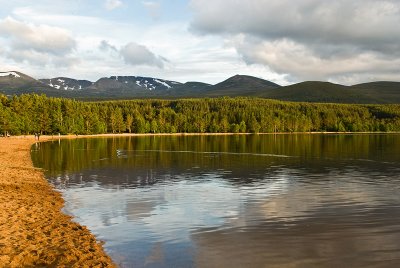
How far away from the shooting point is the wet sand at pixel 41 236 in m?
20.8

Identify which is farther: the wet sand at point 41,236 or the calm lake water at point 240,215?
the calm lake water at point 240,215

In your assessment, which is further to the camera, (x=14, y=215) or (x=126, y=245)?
(x=14, y=215)

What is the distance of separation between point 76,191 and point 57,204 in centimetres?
810

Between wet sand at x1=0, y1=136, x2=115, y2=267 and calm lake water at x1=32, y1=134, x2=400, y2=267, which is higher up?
wet sand at x1=0, y1=136, x2=115, y2=267

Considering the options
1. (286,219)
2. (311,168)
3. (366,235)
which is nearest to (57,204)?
(286,219)

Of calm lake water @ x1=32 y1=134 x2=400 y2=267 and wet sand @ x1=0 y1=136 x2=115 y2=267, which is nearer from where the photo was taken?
wet sand @ x1=0 y1=136 x2=115 y2=267

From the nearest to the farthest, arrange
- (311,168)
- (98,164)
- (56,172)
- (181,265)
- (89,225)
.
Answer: (181,265) → (89,225) → (56,172) → (311,168) → (98,164)

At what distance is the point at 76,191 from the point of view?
145ft

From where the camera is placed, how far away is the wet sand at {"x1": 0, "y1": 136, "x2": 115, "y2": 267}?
20750 millimetres

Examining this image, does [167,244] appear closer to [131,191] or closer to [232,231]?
[232,231]

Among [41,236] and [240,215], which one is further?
[240,215]

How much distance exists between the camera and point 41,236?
25.0 meters

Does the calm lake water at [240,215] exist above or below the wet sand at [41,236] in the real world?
below

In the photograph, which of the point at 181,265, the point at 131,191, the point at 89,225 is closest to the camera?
the point at 181,265
